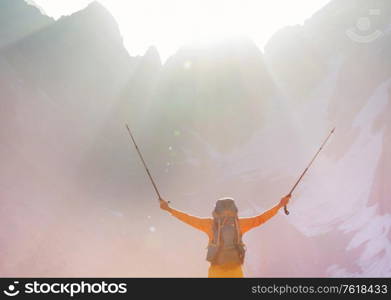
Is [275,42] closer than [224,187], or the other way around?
[224,187]

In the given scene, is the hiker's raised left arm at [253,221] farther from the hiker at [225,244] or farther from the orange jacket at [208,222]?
the hiker at [225,244]

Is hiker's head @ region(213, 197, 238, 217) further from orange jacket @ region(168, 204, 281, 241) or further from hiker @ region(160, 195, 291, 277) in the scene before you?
orange jacket @ region(168, 204, 281, 241)

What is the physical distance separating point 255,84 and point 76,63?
36.2 metres

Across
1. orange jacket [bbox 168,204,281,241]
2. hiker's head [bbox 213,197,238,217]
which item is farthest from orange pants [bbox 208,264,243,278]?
hiker's head [bbox 213,197,238,217]

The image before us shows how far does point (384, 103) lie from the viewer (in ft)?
156

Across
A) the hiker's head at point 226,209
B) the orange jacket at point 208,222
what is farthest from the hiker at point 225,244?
the orange jacket at point 208,222

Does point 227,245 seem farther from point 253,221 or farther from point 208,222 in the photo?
point 253,221

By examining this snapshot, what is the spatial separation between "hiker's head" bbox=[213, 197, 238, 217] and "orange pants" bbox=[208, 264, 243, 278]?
0.70 m

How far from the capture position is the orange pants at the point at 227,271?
4.66 metres

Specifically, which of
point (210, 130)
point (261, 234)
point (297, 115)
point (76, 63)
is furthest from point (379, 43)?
point (76, 63)

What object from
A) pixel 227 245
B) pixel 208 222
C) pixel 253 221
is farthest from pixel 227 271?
pixel 253 221

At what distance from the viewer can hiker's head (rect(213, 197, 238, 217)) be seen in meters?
4.85

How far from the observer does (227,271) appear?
4.68 meters

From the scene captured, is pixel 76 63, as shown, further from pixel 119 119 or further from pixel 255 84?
pixel 255 84
